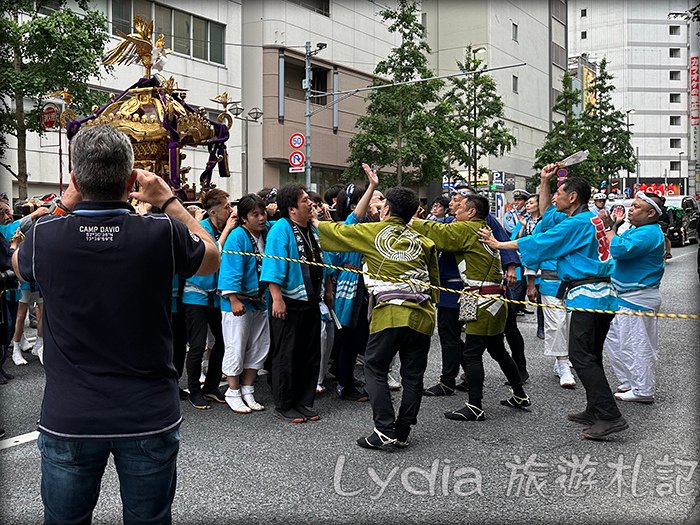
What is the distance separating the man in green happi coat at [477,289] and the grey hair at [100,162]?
3270 mm

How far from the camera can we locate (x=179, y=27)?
23.2m

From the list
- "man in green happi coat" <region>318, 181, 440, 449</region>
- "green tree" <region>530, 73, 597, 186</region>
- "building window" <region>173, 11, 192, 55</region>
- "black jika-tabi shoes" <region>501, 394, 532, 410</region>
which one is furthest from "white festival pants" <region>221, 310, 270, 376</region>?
"green tree" <region>530, 73, 597, 186</region>

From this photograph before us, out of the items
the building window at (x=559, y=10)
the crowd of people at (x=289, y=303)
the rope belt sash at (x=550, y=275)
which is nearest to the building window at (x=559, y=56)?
the building window at (x=559, y=10)

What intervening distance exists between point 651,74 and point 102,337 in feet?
251

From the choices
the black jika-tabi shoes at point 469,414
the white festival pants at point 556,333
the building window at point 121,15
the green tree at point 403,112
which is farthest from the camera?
the green tree at point 403,112

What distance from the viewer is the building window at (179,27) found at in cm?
2085

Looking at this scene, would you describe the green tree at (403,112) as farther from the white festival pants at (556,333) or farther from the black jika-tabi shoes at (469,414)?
the black jika-tabi shoes at (469,414)

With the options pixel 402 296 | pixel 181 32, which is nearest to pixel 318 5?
pixel 181 32

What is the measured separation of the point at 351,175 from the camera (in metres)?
26.8

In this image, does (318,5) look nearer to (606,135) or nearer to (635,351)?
(606,135)

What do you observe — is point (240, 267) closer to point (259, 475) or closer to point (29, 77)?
point (259, 475)

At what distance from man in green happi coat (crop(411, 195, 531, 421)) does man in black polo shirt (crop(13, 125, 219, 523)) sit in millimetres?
3269

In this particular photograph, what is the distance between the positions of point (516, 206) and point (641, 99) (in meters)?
65.4

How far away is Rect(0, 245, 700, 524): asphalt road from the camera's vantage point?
12.3 ft
